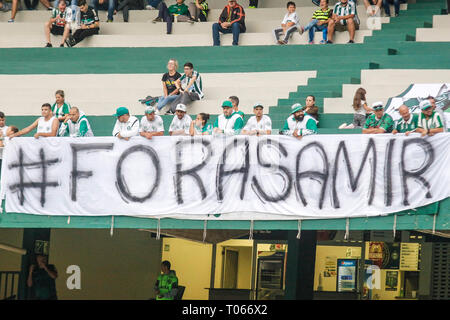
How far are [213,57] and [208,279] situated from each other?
5.82m

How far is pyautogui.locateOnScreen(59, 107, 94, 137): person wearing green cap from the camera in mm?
15102

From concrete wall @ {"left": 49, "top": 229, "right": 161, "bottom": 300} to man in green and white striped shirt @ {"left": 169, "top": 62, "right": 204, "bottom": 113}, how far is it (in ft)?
19.5

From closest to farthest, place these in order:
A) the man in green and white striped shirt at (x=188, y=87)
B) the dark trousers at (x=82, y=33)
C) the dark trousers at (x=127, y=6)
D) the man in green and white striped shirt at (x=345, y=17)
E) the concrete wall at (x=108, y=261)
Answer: the man in green and white striped shirt at (x=188, y=87), the man in green and white striped shirt at (x=345, y=17), the dark trousers at (x=82, y=33), the concrete wall at (x=108, y=261), the dark trousers at (x=127, y=6)

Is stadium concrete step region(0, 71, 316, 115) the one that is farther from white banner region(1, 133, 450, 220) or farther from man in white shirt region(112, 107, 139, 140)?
white banner region(1, 133, 450, 220)

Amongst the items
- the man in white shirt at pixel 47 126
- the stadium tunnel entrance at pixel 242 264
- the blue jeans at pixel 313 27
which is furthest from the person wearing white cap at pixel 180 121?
the blue jeans at pixel 313 27

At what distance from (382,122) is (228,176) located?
238 centimetres

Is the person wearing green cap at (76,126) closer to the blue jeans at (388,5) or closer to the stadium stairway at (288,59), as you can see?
the stadium stairway at (288,59)

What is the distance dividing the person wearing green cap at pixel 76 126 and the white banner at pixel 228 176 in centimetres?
105

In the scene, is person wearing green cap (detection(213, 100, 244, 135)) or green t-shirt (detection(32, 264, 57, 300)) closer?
person wearing green cap (detection(213, 100, 244, 135))

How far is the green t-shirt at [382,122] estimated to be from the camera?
13.4 m

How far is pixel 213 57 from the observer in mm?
19688

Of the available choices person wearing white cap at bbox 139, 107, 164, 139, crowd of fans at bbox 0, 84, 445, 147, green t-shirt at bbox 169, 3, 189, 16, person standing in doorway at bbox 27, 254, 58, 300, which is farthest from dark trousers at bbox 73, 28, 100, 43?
person wearing white cap at bbox 139, 107, 164, 139

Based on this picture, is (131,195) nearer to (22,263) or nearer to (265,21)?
(22,263)

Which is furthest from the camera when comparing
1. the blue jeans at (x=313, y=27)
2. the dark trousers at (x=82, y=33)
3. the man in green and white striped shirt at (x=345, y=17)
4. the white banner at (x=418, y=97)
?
the dark trousers at (x=82, y=33)
